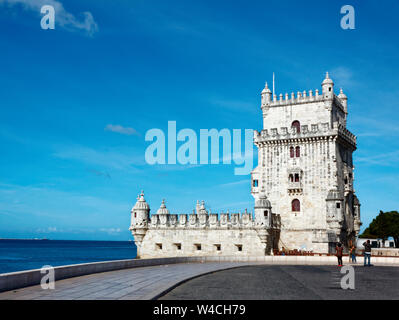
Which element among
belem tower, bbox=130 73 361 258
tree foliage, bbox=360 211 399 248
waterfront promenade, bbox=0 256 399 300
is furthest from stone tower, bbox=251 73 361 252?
tree foliage, bbox=360 211 399 248

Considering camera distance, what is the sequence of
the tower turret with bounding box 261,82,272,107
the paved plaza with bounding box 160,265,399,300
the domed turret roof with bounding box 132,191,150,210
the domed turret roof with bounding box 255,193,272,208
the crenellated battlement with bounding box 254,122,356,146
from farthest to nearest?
1. the tower turret with bounding box 261,82,272,107
2. the domed turret roof with bounding box 132,191,150,210
3. the crenellated battlement with bounding box 254,122,356,146
4. the domed turret roof with bounding box 255,193,272,208
5. the paved plaza with bounding box 160,265,399,300

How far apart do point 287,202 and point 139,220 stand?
17495 millimetres

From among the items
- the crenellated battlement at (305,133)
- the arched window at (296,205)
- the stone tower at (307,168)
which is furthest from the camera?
the arched window at (296,205)

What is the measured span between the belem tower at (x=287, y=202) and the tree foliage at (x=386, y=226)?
38524 millimetres

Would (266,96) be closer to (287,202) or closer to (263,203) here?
(287,202)

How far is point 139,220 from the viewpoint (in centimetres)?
5303

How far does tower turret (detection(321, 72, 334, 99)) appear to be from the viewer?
50.8 m

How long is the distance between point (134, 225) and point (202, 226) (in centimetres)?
862

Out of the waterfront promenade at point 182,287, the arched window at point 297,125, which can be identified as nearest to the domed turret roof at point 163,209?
the arched window at point 297,125

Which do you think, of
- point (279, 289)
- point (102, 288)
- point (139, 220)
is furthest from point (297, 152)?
point (102, 288)

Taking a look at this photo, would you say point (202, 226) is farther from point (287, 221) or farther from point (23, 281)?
point (23, 281)

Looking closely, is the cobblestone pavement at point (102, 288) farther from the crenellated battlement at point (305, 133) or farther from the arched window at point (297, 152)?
the crenellated battlement at point (305, 133)

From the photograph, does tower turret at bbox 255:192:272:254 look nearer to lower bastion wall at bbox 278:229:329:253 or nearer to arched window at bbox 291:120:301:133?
lower bastion wall at bbox 278:229:329:253

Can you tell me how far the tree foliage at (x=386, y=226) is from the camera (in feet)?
289
